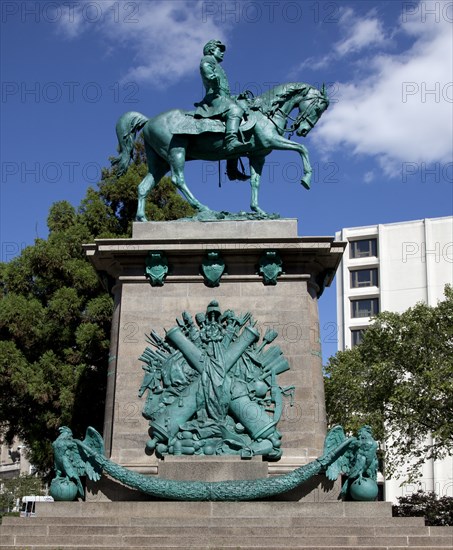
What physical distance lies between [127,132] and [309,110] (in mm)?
4032

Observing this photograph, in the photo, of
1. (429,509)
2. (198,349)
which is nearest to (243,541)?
(198,349)

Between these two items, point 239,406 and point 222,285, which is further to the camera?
point 222,285

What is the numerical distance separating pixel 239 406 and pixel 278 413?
733mm

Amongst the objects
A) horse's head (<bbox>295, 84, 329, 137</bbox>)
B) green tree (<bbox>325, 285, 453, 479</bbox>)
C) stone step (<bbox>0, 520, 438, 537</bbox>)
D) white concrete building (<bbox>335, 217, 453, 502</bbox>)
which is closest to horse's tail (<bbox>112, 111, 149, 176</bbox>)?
horse's head (<bbox>295, 84, 329, 137</bbox>)

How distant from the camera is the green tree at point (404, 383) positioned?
31.6 metres

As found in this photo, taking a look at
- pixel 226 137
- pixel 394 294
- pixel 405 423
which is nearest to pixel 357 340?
pixel 394 294

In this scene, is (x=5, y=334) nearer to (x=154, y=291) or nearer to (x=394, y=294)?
(x=154, y=291)

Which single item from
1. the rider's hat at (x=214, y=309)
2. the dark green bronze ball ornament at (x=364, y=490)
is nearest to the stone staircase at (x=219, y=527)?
the dark green bronze ball ornament at (x=364, y=490)

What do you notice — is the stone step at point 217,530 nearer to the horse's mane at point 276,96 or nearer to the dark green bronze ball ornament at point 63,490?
the dark green bronze ball ornament at point 63,490

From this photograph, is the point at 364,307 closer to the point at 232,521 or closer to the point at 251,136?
the point at 251,136

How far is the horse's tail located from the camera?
1856 cm

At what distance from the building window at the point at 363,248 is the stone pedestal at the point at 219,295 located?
56995 millimetres

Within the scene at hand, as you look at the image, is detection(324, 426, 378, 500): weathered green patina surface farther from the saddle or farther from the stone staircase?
the saddle

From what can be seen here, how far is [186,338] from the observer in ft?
52.2
